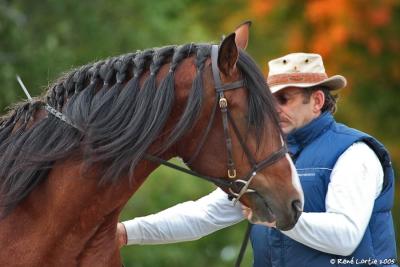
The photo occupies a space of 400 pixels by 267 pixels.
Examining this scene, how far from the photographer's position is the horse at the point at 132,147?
14.2ft

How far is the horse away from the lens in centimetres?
432

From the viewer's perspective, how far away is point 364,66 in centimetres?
1497

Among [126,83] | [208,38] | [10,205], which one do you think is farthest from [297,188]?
[208,38]

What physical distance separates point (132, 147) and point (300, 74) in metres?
1.27

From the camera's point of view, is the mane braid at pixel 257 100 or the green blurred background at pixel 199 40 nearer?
the mane braid at pixel 257 100

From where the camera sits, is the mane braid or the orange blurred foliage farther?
the orange blurred foliage

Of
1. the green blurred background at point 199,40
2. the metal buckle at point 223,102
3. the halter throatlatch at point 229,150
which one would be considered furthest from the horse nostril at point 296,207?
Answer: the green blurred background at point 199,40

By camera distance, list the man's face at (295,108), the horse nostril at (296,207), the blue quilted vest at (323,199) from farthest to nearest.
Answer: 1. the man's face at (295,108)
2. the blue quilted vest at (323,199)
3. the horse nostril at (296,207)

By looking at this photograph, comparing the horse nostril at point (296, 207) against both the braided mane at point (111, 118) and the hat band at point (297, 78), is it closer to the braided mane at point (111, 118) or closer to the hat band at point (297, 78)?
the braided mane at point (111, 118)

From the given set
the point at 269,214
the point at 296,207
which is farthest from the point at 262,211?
the point at 296,207

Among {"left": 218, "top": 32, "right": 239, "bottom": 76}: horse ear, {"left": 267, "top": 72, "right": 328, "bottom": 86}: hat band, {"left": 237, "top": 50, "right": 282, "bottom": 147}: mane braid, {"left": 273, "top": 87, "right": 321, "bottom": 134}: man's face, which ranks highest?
{"left": 218, "top": 32, "right": 239, "bottom": 76}: horse ear

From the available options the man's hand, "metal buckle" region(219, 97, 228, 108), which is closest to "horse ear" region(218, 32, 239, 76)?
"metal buckle" region(219, 97, 228, 108)

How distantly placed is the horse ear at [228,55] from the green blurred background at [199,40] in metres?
6.80

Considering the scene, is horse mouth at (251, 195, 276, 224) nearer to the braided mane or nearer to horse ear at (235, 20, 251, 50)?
the braided mane
